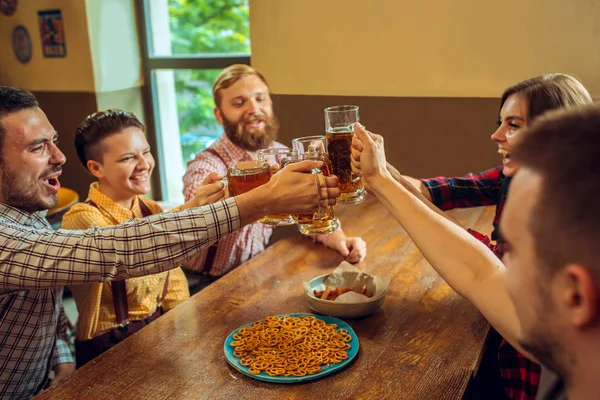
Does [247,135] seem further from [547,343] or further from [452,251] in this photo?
[547,343]

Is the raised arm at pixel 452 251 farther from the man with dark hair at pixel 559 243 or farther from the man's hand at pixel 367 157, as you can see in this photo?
the man with dark hair at pixel 559 243

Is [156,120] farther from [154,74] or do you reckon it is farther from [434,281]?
[434,281]

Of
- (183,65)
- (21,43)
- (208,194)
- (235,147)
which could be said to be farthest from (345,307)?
(21,43)

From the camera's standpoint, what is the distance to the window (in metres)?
3.91

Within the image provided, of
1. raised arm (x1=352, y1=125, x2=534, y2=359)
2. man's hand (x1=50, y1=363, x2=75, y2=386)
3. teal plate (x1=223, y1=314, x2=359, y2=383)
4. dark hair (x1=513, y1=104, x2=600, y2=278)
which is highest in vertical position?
dark hair (x1=513, y1=104, x2=600, y2=278)

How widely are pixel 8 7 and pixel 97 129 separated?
110 inches

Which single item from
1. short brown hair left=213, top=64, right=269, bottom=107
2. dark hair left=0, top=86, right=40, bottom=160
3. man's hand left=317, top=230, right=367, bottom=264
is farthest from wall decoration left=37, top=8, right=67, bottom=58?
man's hand left=317, top=230, right=367, bottom=264

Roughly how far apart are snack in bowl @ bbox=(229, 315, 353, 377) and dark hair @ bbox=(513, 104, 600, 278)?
734 millimetres

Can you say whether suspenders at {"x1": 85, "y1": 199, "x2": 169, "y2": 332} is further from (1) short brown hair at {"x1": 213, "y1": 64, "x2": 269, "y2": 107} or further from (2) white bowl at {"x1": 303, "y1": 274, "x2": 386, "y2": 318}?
(1) short brown hair at {"x1": 213, "y1": 64, "x2": 269, "y2": 107}

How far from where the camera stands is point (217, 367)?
4.49 feet

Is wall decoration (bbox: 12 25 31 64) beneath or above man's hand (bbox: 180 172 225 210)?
above

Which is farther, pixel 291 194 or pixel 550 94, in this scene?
pixel 550 94

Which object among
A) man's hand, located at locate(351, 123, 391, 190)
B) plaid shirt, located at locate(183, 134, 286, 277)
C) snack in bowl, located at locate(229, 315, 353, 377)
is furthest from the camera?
plaid shirt, located at locate(183, 134, 286, 277)

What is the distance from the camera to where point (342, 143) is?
5.03 feet
